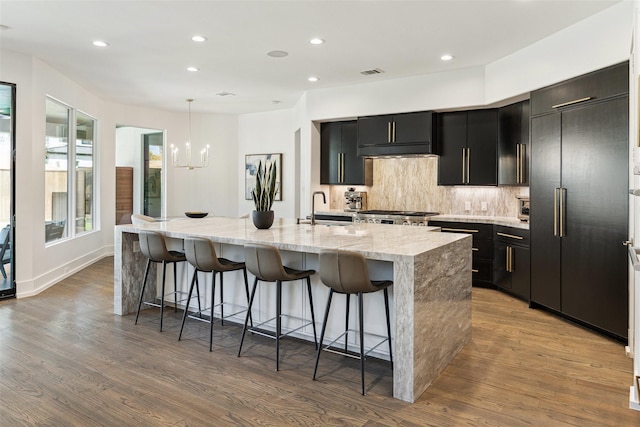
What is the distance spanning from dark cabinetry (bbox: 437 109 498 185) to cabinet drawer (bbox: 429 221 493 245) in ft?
1.98

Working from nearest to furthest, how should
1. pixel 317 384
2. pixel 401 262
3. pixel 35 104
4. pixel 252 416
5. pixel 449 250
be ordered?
pixel 252 416 < pixel 401 262 < pixel 317 384 < pixel 449 250 < pixel 35 104

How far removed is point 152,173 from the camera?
29.2 feet

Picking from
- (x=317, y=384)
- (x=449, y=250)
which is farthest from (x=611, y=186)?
(x=317, y=384)

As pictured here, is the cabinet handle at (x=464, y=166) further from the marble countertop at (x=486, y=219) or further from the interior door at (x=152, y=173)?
the interior door at (x=152, y=173)

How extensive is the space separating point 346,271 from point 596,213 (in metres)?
2.56

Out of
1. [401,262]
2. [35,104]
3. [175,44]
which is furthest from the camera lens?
[35,104]

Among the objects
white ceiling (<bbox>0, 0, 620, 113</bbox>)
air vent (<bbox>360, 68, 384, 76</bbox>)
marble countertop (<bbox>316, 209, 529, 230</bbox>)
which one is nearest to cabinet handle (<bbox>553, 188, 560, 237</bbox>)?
marble countertop (<bbox>316, 209, 529, 230</bbox>)

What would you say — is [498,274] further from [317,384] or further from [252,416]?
[252,416]

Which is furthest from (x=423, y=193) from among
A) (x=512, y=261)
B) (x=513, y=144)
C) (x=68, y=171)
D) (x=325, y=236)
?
(x=68, y=171)

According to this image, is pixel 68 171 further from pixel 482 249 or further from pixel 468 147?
pixel 482 249

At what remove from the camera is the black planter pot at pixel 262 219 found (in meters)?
4.03

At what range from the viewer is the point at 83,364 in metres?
3.21

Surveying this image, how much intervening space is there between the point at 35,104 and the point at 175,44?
1990 millimetres

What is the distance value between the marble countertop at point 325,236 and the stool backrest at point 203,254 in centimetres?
12
